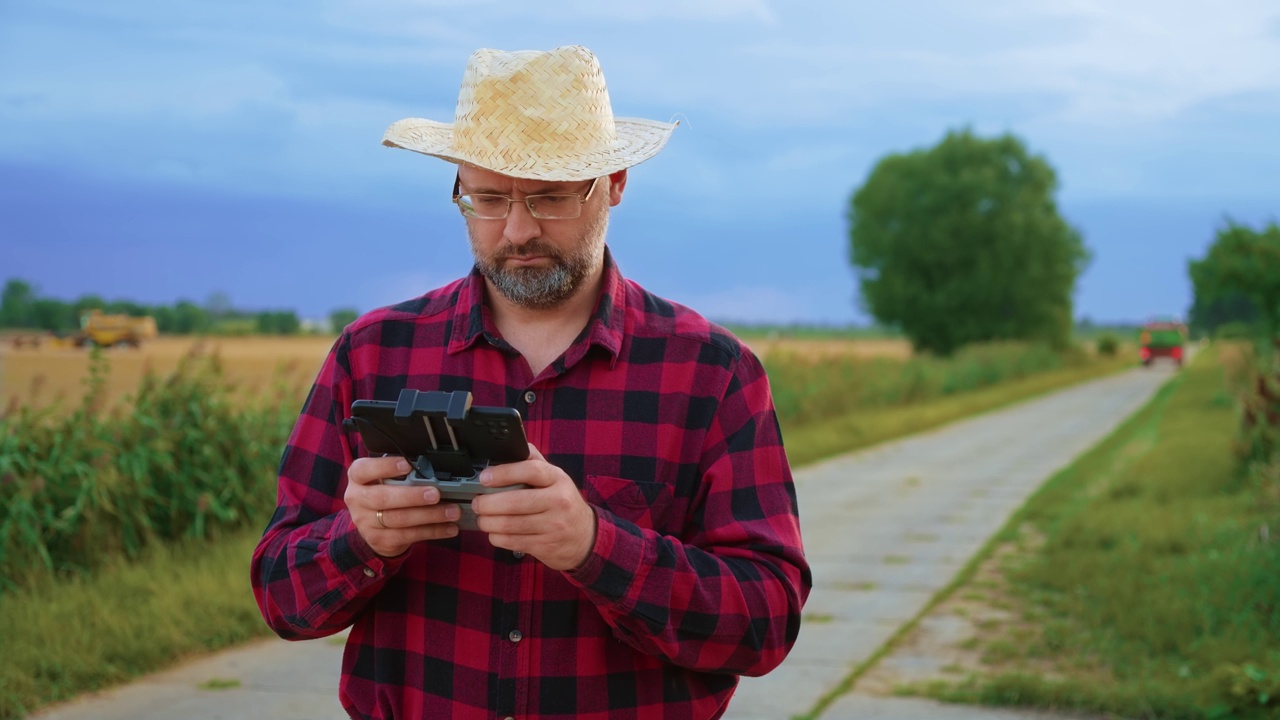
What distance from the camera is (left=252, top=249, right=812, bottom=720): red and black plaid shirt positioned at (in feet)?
6.78

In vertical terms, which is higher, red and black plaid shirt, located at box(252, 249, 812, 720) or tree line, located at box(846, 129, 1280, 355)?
tree line, located at box(846, 129, 1280, 355)

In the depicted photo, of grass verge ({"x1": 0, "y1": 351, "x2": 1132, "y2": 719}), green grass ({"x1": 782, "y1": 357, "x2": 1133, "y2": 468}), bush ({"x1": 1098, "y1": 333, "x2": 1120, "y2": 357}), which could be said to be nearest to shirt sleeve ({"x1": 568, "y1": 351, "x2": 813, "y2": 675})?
→ grass verge ({"x1": 0, "y1": 351, "x2": 1132, "y2": 719})

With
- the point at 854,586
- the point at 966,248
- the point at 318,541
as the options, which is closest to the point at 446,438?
the point at 318,541

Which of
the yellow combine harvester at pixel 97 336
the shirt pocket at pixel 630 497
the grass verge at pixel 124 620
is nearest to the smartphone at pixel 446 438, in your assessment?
the shirt pocket at pixel 630 497

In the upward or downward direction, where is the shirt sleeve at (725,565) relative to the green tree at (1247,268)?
downward

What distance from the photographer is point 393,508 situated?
184 cm

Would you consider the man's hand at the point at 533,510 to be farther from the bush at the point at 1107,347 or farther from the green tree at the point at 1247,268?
the bush at the point at 1107,347

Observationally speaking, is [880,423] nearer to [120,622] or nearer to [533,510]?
[120,622]

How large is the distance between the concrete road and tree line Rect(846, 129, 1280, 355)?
29.6 meters

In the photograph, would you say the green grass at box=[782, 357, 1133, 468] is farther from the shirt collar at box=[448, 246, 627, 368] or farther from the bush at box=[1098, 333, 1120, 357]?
the bush at box=[1098, 333, 1120, 357]

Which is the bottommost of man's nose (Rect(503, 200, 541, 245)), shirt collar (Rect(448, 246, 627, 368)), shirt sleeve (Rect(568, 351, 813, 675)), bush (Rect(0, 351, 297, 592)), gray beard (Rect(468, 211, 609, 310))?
bush (Rect(0, 351, 297, 592))

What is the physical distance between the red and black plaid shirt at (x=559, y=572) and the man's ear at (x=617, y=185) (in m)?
0.18

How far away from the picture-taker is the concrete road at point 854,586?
5043 mm

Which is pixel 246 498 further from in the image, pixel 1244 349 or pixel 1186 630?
pixel 1244 349
